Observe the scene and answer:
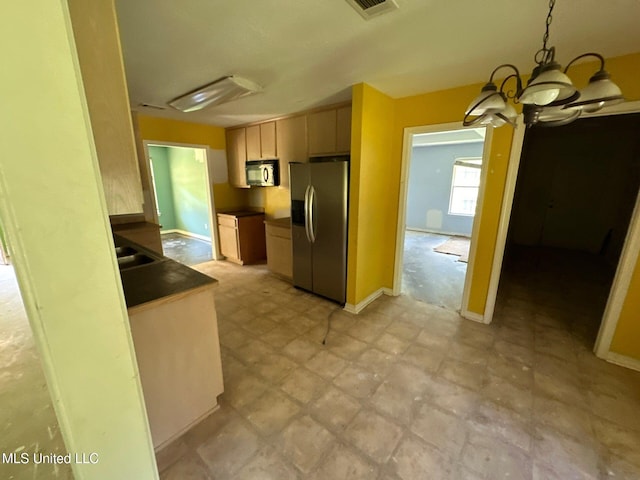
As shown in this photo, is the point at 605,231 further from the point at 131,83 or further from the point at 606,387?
the point at 131,83

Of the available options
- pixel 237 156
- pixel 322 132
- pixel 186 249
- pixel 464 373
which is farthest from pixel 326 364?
pixel 186 249

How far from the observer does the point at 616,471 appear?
1367mm

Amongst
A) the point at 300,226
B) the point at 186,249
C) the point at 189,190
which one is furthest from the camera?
the point at 189,190

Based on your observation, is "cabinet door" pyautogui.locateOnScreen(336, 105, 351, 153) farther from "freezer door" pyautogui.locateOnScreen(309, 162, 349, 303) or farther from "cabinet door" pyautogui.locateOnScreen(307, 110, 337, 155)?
"freezer door" pyautogui.locateOnScreen(309, 162, 349, 303)

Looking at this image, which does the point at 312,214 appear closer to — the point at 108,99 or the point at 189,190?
the point at 108,99

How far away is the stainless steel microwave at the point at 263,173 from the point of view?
13.4 ft

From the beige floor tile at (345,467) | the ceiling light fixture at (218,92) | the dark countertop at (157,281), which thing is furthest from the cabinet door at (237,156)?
the beige floor tile at (345,467)

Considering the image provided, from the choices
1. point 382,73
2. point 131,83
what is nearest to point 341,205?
point 382,73

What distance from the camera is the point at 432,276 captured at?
4.08 meters

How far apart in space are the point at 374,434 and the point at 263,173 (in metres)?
3.65

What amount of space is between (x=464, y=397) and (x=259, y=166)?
3.85 m

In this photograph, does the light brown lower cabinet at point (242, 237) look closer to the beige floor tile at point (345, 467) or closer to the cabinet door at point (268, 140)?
the cabinet door at point (268, 140)

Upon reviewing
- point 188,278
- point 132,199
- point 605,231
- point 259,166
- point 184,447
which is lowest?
point 184,447

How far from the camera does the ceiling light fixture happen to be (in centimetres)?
234
